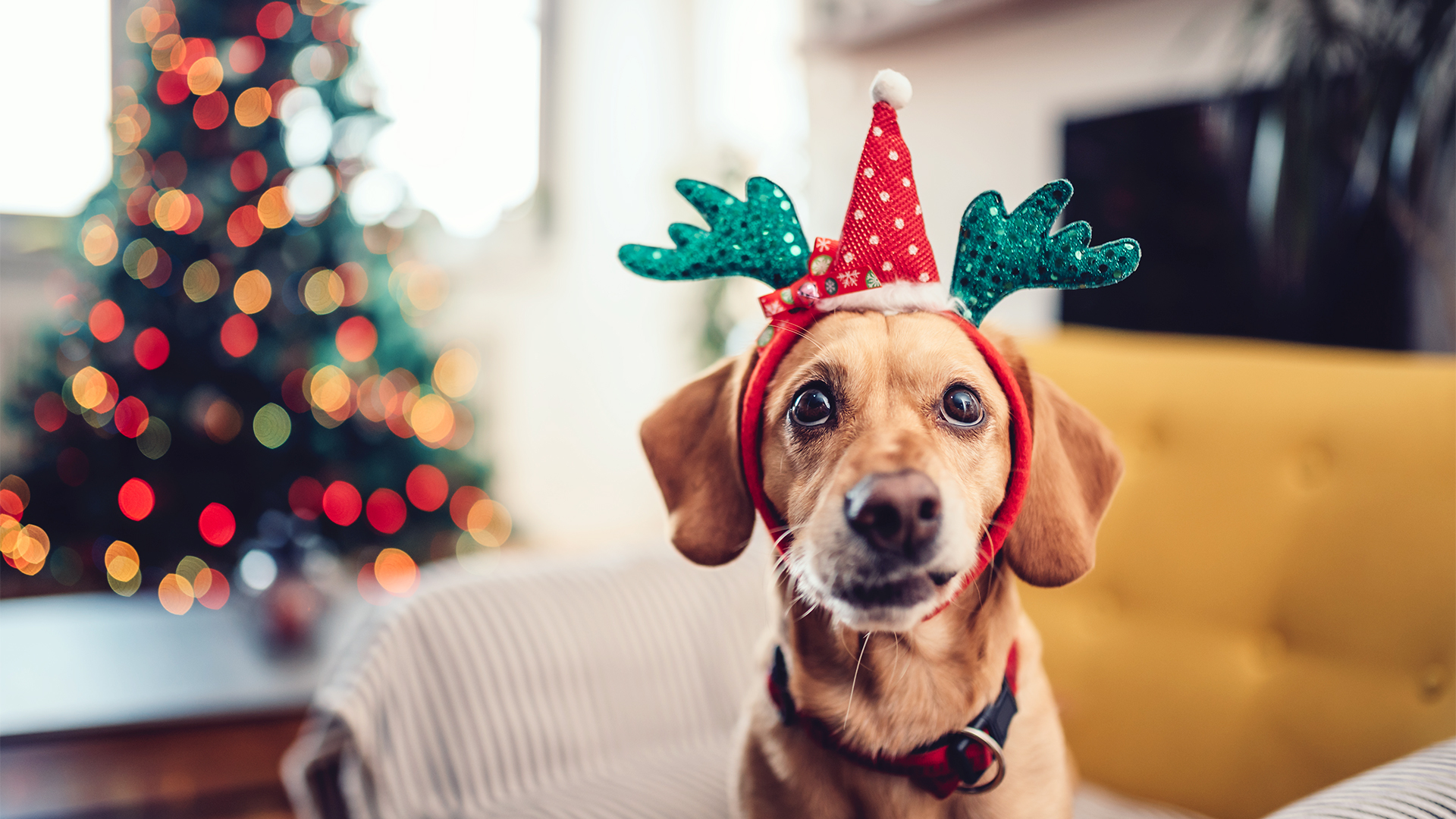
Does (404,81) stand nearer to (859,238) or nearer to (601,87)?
(601,87)

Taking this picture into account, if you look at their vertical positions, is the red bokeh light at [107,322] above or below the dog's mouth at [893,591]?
above

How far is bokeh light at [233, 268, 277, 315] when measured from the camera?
281 cm

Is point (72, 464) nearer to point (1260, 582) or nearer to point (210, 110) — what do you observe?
point (210, 110)

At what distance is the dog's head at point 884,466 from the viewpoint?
27.3 inches

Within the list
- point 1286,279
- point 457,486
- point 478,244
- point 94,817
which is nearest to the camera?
point 94,817

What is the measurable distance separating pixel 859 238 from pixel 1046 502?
317mm

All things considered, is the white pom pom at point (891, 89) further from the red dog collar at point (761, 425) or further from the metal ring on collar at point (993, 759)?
the metal ring on collar at point (993, 759)

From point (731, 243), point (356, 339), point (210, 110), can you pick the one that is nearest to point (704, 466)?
point (731, 243)

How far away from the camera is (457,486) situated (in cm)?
318

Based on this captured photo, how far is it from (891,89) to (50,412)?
327 centimetres

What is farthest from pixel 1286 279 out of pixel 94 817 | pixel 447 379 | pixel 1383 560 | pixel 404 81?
pixel 404 81

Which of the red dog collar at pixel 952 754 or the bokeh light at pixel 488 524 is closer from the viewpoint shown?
the red dog collar at pixel 952 754

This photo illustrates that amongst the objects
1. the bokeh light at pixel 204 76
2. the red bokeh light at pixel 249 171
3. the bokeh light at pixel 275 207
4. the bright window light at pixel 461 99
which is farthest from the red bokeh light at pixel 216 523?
the bright window light at pixel 461 99

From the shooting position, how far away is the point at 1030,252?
2.60 ft
